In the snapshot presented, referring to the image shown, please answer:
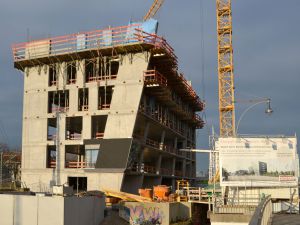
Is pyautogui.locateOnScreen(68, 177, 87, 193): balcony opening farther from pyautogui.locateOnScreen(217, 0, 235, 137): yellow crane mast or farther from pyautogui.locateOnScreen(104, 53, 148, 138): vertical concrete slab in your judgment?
pyautogui.locateOnScreen(217, 0, 235, 137): yellow crane mast

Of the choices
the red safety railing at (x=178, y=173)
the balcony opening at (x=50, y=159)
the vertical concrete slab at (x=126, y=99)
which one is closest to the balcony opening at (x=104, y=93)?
the vertical concrete slab at (x=126, y=99)

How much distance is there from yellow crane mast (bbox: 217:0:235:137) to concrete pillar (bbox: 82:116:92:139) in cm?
4812

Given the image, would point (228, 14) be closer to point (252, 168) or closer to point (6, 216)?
point (252, 168)

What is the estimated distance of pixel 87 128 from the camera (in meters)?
47.4

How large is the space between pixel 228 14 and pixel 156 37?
4770 centimetres

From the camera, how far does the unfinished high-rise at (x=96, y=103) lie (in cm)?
4584

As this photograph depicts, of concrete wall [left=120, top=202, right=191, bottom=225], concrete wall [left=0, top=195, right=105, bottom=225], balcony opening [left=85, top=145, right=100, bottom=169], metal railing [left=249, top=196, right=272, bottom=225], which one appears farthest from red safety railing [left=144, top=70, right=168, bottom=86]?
metal railing [left=249, top=196, right=272, bottom=225]

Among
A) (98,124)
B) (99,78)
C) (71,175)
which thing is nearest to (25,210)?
(71,175)

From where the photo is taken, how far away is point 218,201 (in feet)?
114

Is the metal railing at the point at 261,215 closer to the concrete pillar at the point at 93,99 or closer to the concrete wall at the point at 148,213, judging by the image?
the concrete wall at the point at 148,213

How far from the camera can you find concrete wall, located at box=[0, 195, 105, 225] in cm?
2545

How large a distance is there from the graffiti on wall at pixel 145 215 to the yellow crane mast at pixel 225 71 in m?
59.0

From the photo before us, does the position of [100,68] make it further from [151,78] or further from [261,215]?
[261,215]

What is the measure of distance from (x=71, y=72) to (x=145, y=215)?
24782 millimetres
